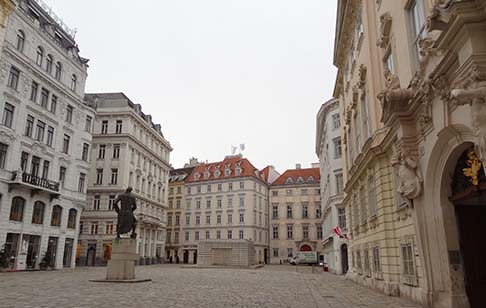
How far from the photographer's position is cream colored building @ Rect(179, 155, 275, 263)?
253 ft

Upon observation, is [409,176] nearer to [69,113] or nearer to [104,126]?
[69,113]

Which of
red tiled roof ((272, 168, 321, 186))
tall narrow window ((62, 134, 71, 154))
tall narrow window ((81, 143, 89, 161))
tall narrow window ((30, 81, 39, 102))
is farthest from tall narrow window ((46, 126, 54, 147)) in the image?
red tiled roof ((272, 168, 321, 186))

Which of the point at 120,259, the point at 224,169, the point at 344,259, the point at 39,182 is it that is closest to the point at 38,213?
the point at 39,182

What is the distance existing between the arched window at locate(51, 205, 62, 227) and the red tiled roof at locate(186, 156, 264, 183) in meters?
44.4

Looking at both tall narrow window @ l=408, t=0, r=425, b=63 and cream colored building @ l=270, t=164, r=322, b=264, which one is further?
cream colored building @ l=270, t=164, r=322, b=264

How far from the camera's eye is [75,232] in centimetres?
4022

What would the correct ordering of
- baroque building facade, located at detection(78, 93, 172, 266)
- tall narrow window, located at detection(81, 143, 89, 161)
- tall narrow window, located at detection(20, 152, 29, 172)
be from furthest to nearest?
baroque building facade, located at detection(78, 93, 172, 266), tall narrow window, located at detection(81, 143, 89, 161), tall narrow window, located at detection(20, 152, 29, 172)

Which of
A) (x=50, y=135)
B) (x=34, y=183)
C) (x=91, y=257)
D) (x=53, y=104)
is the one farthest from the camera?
(x=91, y=257)

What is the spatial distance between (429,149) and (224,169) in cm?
7366

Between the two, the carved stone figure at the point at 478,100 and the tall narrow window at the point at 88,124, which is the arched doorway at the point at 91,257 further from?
the carved stone figure at the point at 478,100

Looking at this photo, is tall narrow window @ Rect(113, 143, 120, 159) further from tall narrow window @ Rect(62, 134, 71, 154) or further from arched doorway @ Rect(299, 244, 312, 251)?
arched doorway @ Rect(299, 244, 312, 251)

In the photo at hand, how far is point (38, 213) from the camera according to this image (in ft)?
114

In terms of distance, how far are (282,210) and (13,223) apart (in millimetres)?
57690

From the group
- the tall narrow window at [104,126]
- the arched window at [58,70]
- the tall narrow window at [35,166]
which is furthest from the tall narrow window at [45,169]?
the tall narrow window at [104,126]
